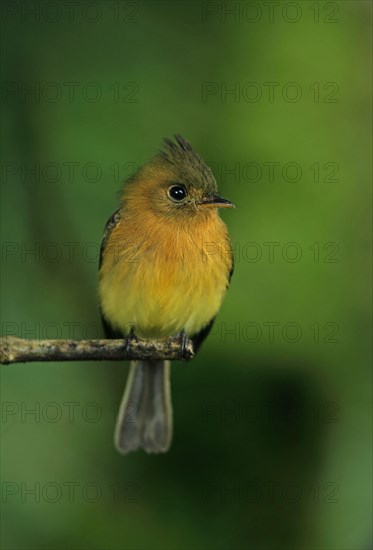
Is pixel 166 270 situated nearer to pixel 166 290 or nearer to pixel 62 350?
pixel 166 290

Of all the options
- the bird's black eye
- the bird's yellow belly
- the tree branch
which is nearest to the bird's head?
the bird's black eye

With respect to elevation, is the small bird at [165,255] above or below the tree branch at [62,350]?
above

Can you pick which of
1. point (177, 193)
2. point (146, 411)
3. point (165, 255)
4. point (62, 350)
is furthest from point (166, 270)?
point (62, 350)

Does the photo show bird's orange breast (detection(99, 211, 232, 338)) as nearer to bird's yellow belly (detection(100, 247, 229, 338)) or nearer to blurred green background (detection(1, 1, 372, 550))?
bird's yellow belly (detection(100, 247, 229, 338))

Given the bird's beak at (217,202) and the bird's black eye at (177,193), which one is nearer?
the bird's beak at (217,202)

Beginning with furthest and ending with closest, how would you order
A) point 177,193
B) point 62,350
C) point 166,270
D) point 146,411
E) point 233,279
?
point 146,411 → point 177,193 → point 166,270 → point 233,279 → point 62,350

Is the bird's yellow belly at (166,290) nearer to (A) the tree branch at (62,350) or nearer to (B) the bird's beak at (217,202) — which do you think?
(B) the bird's beak at (217,202)

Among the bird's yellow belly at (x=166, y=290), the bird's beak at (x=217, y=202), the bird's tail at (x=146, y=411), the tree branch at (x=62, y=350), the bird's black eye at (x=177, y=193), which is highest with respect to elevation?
the bird's black eye at (x=177, y=193)

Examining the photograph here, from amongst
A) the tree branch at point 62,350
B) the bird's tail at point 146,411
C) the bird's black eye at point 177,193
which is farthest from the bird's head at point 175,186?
the tree branch at point 62,350
